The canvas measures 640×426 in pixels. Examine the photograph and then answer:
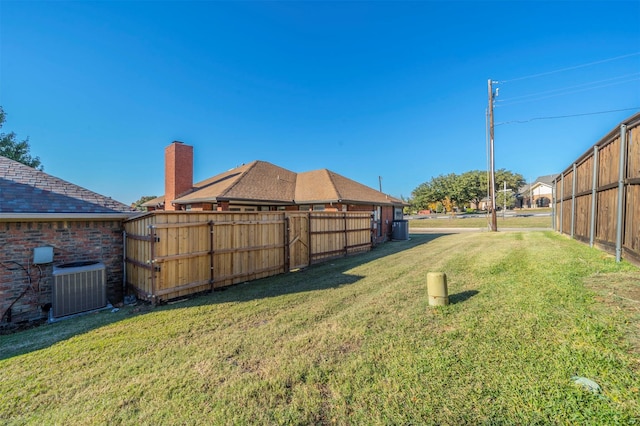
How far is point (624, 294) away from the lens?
409cm

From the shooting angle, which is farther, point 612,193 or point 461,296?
point 612,193

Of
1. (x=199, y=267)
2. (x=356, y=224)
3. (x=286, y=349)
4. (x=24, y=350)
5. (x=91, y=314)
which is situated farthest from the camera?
(x=356, y=224)

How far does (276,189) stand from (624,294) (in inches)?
565

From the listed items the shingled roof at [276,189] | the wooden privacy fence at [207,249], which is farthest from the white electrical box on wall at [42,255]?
the shingled roof at [276,189]

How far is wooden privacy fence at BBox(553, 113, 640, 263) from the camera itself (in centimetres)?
510

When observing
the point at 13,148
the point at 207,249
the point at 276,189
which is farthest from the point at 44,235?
the point at 13,148

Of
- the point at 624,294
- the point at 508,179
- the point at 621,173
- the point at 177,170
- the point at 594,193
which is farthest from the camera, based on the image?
the point at 508,179

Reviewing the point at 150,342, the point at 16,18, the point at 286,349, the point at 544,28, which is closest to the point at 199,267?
the point at 150,342

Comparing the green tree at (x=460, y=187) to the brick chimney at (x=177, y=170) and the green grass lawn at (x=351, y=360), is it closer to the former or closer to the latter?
the brick chimney at (x=177, y=170)

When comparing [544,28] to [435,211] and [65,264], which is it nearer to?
[65,264]

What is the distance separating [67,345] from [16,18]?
34.2ft

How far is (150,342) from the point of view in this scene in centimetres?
394

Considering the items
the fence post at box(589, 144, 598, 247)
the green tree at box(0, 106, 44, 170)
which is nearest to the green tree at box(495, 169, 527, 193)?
the fence post at box(589, 144, 598, 247)

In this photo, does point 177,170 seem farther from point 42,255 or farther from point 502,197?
point 502,197
